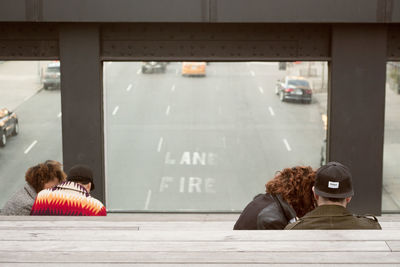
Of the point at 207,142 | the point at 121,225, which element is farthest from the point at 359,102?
the point at 121,225

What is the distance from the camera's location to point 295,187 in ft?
17.0

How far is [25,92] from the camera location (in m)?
11.2

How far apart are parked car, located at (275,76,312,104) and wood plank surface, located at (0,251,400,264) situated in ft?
22.9

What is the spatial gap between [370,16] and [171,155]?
4.05 meters

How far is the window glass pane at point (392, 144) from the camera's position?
10531mm

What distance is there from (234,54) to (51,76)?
119 inches

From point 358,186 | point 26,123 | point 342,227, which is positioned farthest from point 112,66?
point 342,227

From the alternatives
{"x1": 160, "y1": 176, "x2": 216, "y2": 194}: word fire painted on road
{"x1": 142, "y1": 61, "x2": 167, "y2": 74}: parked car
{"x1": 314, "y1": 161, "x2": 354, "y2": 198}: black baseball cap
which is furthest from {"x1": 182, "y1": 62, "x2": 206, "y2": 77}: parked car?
{"x1": 314, "y1": 161, "x2": 354, "y2": 198}: black baseball cap

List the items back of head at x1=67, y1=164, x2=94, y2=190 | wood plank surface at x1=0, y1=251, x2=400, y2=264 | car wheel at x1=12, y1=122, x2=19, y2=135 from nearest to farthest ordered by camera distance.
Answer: wood plank surface at x1=0, y1=251, x2=400, y2=264 → back of head at x1=67, y1=164, x2=94, y2=190 → car wheel at x1=12, y1=122, x2=19, y2=135

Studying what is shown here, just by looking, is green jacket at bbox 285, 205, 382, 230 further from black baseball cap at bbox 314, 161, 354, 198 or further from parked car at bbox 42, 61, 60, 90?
parked car at bbox 42, 61, 60, 90

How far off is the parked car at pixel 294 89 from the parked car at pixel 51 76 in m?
3.70

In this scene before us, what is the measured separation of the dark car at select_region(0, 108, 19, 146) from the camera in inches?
437

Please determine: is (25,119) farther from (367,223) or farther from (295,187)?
(367,223)

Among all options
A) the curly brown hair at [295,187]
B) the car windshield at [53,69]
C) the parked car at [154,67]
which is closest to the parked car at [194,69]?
the parked car at [154,67]
